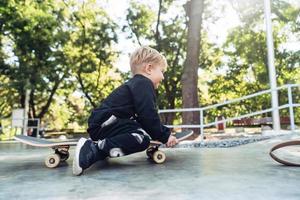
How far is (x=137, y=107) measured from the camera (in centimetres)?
269

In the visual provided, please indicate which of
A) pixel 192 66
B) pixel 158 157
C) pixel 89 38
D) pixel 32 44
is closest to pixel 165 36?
pixel 89 38

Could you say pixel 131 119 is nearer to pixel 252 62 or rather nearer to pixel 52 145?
pixel 52 145

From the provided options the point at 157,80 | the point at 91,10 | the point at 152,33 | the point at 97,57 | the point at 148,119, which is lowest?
the point at 148,119

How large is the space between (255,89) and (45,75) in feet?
48.6

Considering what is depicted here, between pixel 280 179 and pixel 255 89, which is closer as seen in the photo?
pixel 280 179

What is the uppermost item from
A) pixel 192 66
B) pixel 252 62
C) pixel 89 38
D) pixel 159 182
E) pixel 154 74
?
pixel 89 38

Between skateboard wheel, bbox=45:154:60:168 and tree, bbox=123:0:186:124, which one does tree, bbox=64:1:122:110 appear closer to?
tree, bbox=123:0:186:124

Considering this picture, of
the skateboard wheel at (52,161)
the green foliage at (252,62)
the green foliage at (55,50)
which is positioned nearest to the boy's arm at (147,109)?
the skateboard wheel at (52,161)

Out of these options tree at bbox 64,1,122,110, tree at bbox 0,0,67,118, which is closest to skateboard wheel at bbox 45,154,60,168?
tree at bbox 0,0,67,118

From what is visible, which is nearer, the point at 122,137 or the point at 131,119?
the point at 122,137

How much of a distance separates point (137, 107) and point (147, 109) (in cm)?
9

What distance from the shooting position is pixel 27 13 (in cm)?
1554

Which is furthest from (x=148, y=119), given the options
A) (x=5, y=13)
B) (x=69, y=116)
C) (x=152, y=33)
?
(x=69, y=116)

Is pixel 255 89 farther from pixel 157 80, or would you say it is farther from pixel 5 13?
pixel 157 80
